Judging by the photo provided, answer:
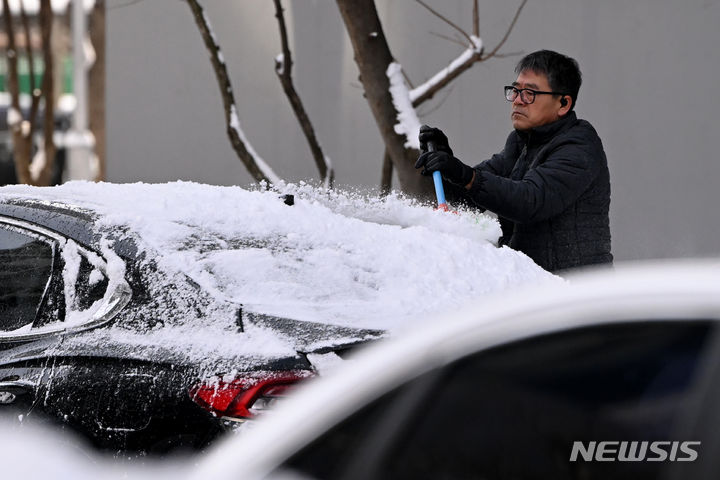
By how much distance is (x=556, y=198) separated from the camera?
14.2 feet

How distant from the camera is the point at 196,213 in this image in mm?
3822

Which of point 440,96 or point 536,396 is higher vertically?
point 536,396

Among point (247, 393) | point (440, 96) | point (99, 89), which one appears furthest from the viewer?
point (99, 89)

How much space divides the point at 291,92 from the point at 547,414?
7938 mm

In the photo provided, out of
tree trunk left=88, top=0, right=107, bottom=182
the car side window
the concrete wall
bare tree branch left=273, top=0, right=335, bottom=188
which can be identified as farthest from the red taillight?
tree trunk left=88, top=0, right=107, bottom=182

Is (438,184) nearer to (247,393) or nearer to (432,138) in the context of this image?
(432,138)

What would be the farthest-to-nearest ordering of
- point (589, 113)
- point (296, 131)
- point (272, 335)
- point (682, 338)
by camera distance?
1. point (296, 131)
2. point (589, 113)
3. point (272, 335)
4. point (682, 338)

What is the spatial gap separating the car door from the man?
112 inches

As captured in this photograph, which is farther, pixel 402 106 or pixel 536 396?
pixel 402 106

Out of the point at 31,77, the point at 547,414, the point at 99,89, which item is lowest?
the point at 99,89

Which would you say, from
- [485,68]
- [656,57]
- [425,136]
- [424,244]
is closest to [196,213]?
A: [424,244]

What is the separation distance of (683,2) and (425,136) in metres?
4.02

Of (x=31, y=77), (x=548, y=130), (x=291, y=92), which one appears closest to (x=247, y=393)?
(x=548, y=130)

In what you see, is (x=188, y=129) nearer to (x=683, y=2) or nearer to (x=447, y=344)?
(x=683, y=2)
